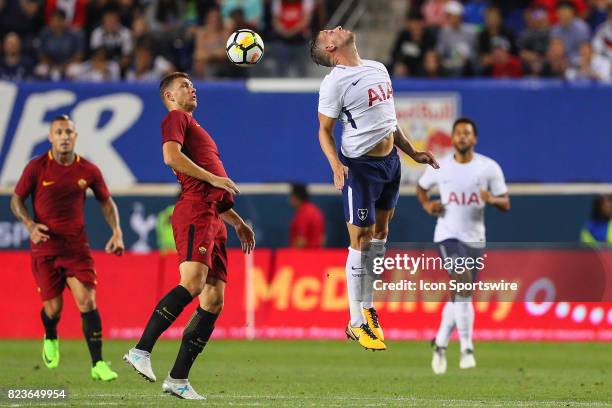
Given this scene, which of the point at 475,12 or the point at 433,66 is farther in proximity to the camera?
the point at 475,12

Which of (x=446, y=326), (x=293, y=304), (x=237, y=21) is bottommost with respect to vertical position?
(x=293, y=304)

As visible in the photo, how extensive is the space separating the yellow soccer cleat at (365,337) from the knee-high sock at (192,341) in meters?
1.05

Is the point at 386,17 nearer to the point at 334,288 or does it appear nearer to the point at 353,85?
the point at 334,288

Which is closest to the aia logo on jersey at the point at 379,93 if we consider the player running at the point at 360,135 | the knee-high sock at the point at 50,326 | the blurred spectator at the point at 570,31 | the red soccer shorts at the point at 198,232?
the player running at the point at 360,135

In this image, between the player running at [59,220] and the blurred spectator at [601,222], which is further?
the blurred spectator at [601,222]

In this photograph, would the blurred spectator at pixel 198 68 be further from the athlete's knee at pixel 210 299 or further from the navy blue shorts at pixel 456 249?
the athlete's knee at pixel 210 299

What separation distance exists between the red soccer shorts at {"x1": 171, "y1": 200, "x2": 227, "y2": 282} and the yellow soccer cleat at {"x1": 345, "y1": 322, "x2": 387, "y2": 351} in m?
1.15

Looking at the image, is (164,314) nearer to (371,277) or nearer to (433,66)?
(371,277)

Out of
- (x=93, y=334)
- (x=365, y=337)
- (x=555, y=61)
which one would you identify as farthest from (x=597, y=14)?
(x=365, y=337)

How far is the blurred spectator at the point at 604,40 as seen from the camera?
19312mm

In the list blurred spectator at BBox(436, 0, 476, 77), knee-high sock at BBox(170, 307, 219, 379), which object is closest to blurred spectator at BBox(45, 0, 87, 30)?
blurred spectator at BBox(436, 0, 476, 77)

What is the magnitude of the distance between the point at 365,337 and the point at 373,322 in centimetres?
18

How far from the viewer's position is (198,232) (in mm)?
9766

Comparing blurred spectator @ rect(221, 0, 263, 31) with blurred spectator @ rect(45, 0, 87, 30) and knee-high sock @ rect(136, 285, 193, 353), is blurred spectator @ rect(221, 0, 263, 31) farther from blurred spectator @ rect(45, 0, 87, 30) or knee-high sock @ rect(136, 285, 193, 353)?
knee-high sock @ rect(136, 285, 193, 353)
